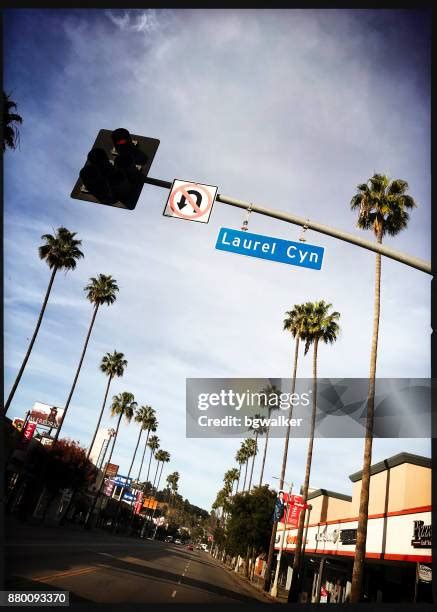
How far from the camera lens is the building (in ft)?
55.1

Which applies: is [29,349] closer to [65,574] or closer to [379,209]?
[65,574]

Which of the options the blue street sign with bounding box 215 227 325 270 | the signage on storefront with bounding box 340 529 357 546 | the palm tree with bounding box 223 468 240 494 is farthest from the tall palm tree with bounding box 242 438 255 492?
the blue street sign with bounding box 215 227 325 270

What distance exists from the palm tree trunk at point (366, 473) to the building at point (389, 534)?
2.09m

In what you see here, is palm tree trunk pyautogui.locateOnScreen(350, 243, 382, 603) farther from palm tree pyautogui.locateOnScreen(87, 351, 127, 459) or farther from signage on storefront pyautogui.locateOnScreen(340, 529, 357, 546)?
palm tree pyautogui.locateOnScreen(87, 351, 127, 459)

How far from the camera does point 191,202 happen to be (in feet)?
19.4

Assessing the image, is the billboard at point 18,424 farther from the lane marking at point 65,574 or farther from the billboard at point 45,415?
the lane marking at point 65,574

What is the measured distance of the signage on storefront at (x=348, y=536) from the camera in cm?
2310

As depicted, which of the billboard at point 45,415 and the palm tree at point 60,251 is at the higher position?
the palm tree at point 60,251

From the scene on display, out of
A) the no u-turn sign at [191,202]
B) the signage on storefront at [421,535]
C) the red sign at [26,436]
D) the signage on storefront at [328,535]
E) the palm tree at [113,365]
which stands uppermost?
the palm tree at [113,365]

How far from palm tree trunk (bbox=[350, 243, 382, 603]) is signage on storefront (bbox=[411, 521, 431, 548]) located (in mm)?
2245

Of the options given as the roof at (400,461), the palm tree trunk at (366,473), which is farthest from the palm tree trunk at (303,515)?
the palm tree trunk at (366,473)

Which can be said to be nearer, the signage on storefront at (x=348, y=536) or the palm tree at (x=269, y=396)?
the signage on storefront at (x=348, y=536)

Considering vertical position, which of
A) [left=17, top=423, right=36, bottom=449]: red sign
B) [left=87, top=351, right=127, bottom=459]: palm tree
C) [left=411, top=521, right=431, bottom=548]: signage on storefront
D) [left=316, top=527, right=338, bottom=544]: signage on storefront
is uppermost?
[left=87, top=351, right=127, bottom=459]: palm tree

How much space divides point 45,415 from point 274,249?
60.3m
